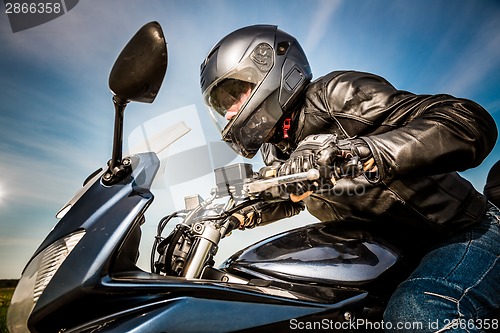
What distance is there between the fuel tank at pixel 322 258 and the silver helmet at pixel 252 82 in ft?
2.53

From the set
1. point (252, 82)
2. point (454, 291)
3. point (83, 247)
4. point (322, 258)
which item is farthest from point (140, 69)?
point (454, 291)

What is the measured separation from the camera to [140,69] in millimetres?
1342

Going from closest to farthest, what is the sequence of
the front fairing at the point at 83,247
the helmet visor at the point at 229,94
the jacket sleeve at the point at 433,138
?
the front fairing at the point at 83,247 → the jacket sleeve at the point at 433,138 → the helmet visor at the point at 229,94

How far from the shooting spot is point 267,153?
3.21 m

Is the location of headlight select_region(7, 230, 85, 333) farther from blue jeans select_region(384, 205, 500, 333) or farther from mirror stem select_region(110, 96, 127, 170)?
blue jeans select_region(384, 205, 500, 333)

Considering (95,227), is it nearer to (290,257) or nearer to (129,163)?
(129,163)

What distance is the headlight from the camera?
4.20ft

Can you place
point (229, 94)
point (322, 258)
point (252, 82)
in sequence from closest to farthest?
point (322, 258) → point (252, 82) → point (229, 94)

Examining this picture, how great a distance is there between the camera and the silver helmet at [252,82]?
8.00 ft

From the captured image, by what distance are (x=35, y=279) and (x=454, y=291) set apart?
1.64 m

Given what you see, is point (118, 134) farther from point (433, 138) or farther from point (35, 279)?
point (433, 138)

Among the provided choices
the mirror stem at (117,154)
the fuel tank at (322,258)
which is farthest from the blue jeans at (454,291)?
the mirror stem at (117,154)

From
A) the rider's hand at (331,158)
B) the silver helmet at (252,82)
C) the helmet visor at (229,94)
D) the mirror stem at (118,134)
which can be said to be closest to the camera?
the mirror stem at (118,134)

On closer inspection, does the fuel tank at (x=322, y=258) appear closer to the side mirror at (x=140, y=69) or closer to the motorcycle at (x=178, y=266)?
the motorcycle at (x=178, y=266)
